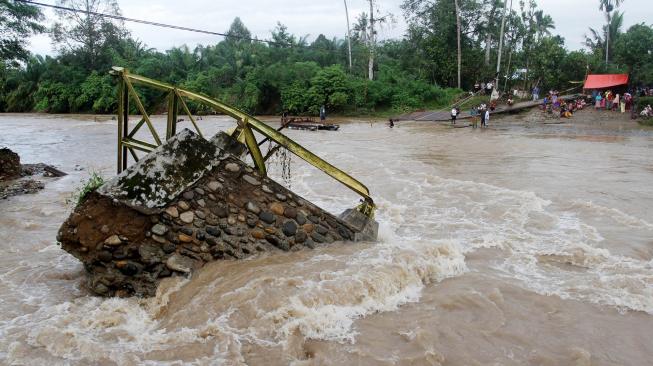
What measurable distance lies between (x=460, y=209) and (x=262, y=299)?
196 inches

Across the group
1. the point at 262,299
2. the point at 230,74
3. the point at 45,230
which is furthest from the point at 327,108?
the point at 262,299

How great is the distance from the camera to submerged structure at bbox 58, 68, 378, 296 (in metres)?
4.21

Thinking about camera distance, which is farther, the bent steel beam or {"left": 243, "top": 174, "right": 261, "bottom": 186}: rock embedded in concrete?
the bent steel beam

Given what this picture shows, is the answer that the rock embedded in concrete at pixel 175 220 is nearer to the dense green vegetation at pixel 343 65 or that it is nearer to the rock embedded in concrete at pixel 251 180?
the rock embedded in concrete at pixel 251 180

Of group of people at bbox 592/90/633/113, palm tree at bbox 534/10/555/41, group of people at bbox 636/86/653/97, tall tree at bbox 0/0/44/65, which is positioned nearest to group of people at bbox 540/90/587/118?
group of people at bbox 592/90/633/113

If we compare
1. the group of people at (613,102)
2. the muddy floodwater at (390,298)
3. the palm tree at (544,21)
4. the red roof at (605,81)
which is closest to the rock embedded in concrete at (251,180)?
the muddy floodwater at (390,298)

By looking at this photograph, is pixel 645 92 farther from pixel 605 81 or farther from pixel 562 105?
pixel 562 105

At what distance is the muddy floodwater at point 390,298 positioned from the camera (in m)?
3.58

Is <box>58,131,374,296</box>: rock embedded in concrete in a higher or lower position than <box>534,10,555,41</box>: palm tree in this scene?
lower

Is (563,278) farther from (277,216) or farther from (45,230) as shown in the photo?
(45,230)

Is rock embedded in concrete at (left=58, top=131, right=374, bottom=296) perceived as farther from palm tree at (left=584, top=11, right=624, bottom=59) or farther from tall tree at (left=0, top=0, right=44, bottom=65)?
palm tree at (left=584, top=11, right=624, bottom=59)

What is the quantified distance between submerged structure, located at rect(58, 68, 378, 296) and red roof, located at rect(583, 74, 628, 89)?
28.0m

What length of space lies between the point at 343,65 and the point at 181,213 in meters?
37.9

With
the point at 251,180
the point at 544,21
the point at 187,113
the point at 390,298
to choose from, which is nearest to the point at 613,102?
the point at 544,21
